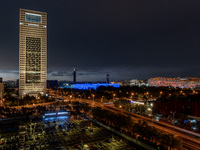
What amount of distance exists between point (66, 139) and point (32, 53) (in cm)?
7385

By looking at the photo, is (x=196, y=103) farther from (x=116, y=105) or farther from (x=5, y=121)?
(x=5, y=121)

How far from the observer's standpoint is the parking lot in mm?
26234

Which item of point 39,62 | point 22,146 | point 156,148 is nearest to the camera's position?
point 156,148

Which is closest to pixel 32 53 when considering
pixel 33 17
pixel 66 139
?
pixel 33 17

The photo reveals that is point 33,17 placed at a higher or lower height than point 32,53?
higher

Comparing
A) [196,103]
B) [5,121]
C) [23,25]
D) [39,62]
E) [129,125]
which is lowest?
[5,121]

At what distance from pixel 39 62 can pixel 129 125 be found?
77.2 m

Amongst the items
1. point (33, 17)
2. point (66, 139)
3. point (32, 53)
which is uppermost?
point (33, 17)

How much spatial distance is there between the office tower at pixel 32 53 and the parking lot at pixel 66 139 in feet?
192

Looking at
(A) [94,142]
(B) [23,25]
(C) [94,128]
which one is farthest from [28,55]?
(A) [94,142]

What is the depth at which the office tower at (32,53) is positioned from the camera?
87938 mm

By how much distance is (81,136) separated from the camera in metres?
30.6

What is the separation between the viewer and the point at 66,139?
29344 millimetres

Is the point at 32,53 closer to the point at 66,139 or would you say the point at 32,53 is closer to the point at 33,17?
the point at 33,17
